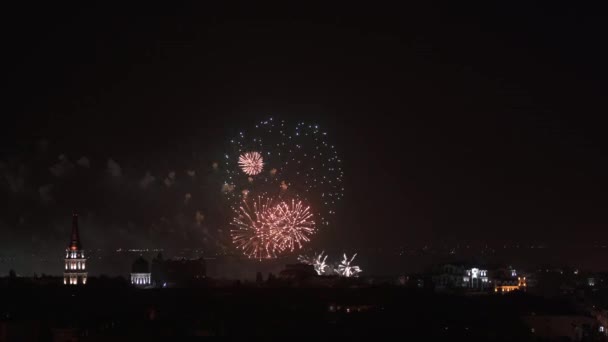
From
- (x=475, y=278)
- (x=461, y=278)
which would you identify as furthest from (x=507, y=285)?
(x=461, y=278)

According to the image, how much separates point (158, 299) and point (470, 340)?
25.3 metres

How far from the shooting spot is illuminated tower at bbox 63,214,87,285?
9106 centimetres

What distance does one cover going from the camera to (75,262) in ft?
301

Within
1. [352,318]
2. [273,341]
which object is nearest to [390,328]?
[352,318]

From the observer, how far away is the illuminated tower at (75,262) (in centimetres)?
9106

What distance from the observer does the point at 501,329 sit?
6356cm

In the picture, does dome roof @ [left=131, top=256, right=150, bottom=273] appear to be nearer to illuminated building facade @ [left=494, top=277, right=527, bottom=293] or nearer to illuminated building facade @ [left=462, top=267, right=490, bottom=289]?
illuminated building facade @ [left=462, top=267, right=490, bottom=289]

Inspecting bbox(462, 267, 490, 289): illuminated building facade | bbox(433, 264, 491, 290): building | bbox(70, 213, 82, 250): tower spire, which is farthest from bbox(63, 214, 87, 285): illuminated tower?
bbox(462, 267, 490, 289): illuminated building facade

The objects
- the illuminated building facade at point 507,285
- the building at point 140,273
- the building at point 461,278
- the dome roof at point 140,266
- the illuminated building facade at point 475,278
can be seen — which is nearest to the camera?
the illuminated building facade at point 507,285

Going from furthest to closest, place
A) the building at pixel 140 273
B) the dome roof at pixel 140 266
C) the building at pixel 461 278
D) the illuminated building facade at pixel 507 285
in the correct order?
the dome roof at pixel 140 266 < the building at pixel 140 273 < the building at pixel 461 278 < the illuminated building facade at pixel 507 285

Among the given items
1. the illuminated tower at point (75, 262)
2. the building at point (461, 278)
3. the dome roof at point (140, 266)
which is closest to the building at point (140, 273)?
the dome roof at point (140, 266)

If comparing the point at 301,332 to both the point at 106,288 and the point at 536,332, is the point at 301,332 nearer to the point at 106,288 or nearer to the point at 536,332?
the point at 536,332

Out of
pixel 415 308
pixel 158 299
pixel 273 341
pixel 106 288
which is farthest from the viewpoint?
pixel 106 288

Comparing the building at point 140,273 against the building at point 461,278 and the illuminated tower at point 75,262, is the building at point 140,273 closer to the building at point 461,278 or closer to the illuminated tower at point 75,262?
the illuminated tower at point 75,262
